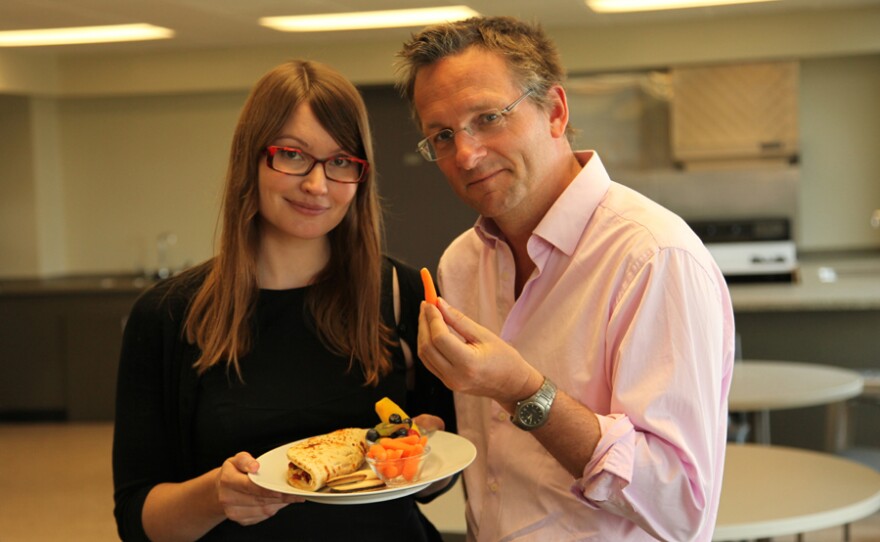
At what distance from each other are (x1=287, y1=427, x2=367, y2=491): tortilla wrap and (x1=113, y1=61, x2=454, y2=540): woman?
0.16 metres

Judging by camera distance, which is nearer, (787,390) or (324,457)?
(324,457)

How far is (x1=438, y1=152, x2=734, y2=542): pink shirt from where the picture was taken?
4.92ft

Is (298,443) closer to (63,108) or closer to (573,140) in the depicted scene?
(573,140)

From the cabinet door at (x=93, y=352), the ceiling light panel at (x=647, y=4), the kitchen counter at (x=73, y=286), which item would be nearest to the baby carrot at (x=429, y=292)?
the ceiling light panel at (x=647, y=4)

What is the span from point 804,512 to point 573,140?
1129mm

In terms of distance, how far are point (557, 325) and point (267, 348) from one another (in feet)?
1.90

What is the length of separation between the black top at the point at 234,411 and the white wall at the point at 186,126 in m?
6.31

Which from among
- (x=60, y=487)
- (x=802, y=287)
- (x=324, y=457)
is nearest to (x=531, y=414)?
(x=324, y=457)

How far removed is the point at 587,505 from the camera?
1586mm

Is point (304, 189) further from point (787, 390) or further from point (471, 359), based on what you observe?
point (787, 390)

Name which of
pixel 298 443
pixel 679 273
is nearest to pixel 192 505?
pixel 298 443

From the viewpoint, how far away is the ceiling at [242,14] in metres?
5.89

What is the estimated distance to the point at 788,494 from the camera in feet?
8.64

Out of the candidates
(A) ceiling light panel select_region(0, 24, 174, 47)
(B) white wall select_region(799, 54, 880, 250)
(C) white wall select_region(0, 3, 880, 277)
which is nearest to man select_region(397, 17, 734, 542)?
(A) ceiling light panel select_region(0, 24, 174, 47)
